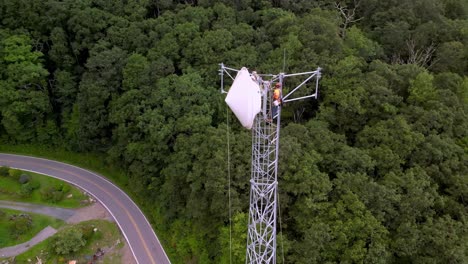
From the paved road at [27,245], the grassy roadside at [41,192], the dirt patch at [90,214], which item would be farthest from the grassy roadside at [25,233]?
the grassy roadside at [41,192]

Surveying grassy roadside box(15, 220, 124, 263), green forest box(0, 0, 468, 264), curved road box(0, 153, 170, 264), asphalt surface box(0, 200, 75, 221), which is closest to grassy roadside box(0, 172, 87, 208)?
asphalt surface box(0, 200, 75, 221)

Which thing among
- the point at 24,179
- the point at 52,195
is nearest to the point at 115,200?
the point at 52,195

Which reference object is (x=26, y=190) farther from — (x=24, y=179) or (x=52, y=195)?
(x=52, y=195)

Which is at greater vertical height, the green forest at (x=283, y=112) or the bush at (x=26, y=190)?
the green forest at (x=283, y=112)

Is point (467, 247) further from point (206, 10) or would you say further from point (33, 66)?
point (33, 66)

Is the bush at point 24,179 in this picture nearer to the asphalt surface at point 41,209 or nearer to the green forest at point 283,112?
the asphalt surface at point 41,209

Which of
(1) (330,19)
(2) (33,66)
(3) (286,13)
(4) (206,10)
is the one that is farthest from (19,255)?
(1) (330,19)
